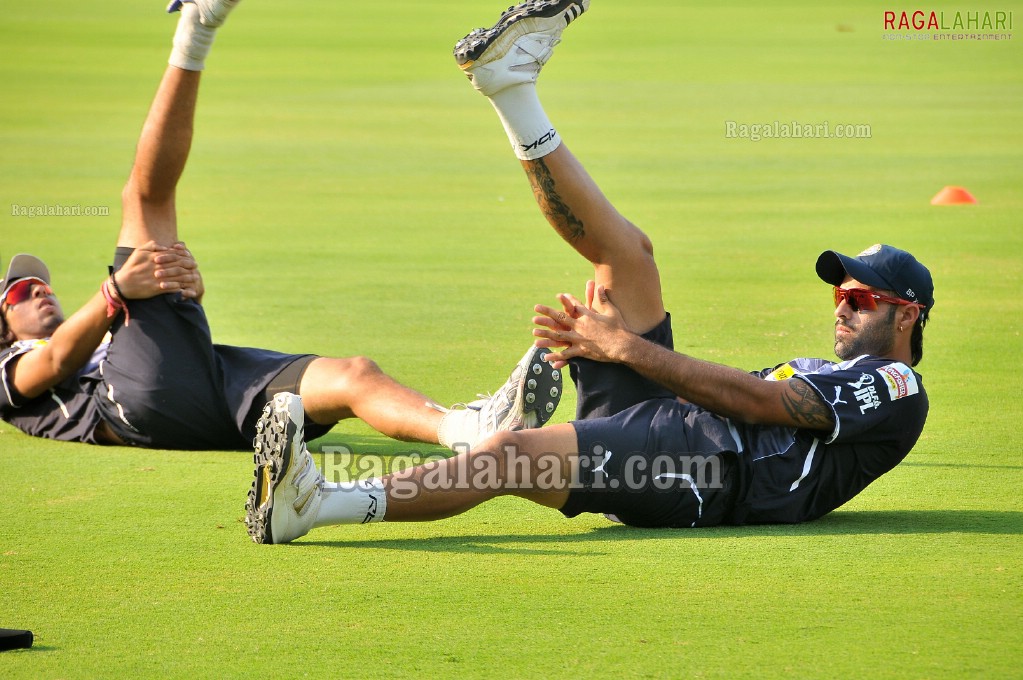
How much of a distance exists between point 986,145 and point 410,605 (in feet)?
57.2

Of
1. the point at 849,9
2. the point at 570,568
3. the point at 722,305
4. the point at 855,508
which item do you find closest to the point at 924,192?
the point at 722,305

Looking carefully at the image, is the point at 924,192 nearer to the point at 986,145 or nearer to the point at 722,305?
the point at 986,145

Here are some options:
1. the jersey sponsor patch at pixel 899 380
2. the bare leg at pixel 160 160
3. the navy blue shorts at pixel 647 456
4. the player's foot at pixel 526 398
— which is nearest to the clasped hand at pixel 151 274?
the bare leg at pixel 160 160

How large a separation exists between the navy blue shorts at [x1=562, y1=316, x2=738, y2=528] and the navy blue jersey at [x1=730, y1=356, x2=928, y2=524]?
0.09 meters

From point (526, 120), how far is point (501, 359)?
296 cm

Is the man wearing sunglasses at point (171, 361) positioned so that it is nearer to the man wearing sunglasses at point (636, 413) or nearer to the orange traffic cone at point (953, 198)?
the man wearing sunglasses at point (636, 413)

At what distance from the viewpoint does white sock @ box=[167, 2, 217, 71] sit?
5.83 m

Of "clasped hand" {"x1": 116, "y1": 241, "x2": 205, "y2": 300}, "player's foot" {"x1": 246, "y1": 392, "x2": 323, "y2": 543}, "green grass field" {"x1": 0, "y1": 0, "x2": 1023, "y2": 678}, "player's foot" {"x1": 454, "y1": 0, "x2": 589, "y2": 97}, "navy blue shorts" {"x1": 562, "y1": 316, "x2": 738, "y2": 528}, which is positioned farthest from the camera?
"clasped hand" {"x1": 116, "y1": 241, "x2": 205, "y2": 300}

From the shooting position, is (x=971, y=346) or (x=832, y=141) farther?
(x=832, y=141)

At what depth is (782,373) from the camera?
5160 millimetres

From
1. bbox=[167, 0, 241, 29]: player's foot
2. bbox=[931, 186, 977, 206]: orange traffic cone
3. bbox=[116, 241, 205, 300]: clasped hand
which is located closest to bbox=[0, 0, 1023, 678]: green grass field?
bbox=[931, 186, 977, 206]: orange traffic cone

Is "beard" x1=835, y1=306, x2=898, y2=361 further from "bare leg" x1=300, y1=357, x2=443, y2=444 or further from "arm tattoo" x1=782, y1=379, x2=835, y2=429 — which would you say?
"bare leg" x1=300, y1=357, x2=443, y2=444

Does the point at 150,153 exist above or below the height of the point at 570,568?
above

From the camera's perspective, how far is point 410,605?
4160 mm
